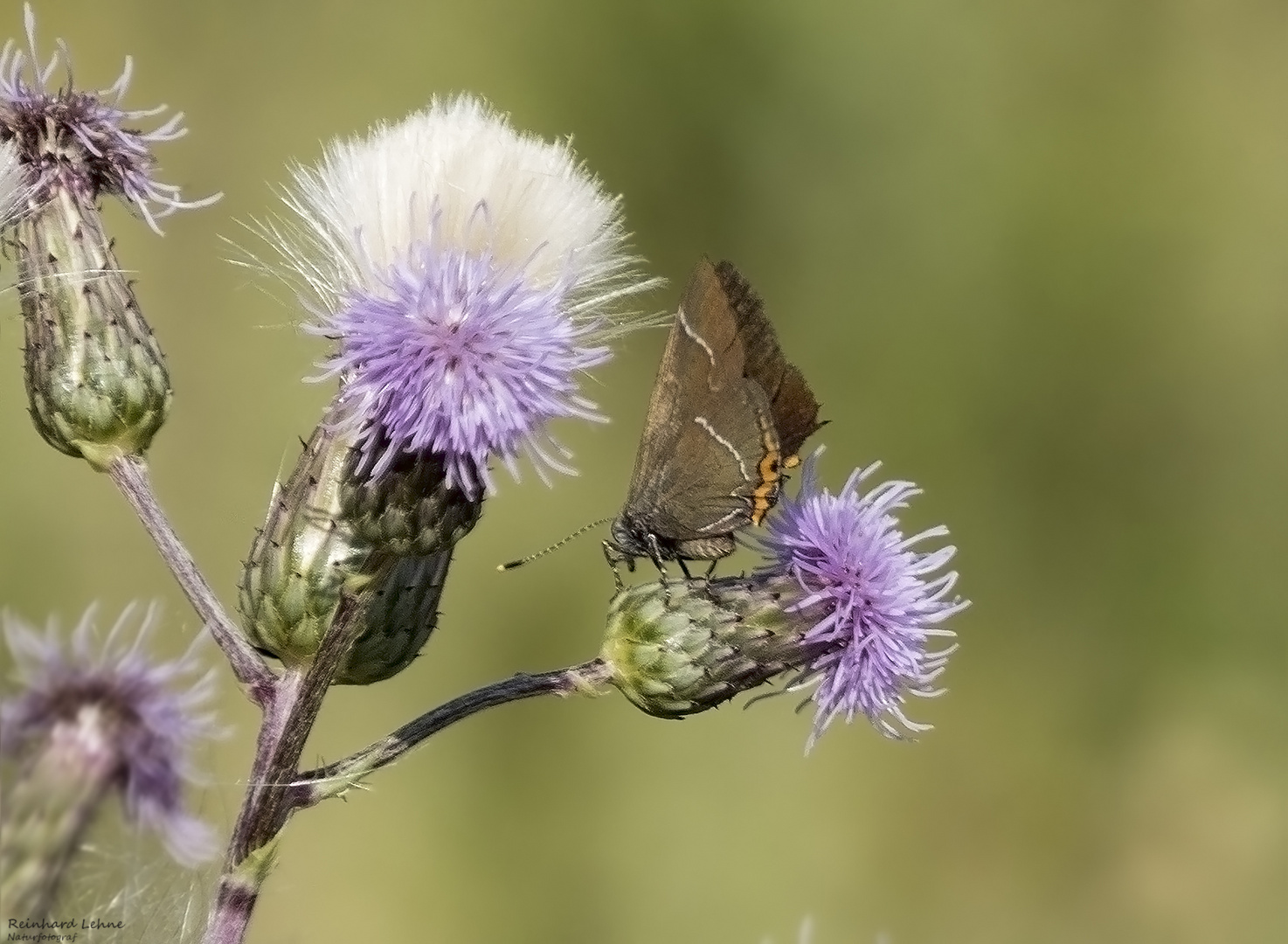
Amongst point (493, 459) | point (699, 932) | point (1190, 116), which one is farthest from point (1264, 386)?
point (493, 459)

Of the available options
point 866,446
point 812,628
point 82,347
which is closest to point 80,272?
point 82,347

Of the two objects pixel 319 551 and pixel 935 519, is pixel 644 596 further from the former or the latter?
pixel 935 519

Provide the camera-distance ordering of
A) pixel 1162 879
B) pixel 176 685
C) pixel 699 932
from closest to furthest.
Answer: pixel 176 685, pixel 699 932, pixel 1162 879

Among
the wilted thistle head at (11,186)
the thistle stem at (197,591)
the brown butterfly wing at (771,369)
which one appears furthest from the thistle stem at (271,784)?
the wilted thistle head at (11,186)

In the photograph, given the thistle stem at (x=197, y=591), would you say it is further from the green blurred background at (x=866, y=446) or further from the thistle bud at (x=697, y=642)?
the green blurred background at (x=866, y=446)

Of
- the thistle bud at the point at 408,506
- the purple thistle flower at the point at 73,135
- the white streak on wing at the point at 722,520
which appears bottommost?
the thistle bud at the point at 408,506

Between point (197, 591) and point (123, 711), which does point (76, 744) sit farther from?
point (197, 591)

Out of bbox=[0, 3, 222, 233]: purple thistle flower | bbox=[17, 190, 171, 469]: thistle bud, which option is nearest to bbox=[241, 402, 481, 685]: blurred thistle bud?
bbox=[17, 190, 171, 469]: thistle bud
